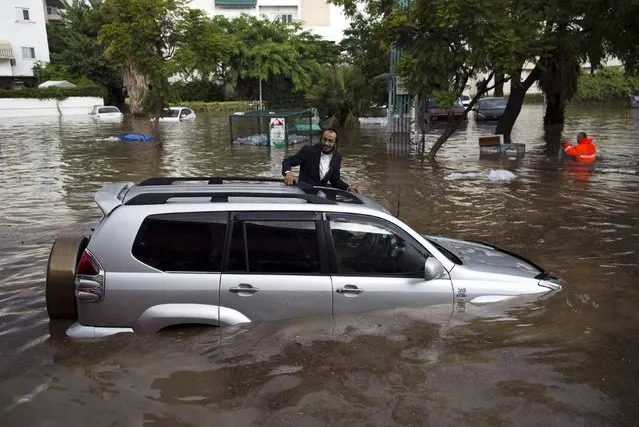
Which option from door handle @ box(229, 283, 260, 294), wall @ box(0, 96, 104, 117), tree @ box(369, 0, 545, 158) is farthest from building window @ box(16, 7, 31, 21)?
door handle @ box(229, 283, 260, 294)

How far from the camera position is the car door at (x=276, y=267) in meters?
4.45

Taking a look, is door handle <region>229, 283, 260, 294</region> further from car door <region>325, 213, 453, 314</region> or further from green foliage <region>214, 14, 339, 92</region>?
green foliage <region>214, 14, 339, 92</region>

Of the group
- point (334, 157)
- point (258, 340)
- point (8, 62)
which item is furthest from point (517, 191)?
point (8, 62)

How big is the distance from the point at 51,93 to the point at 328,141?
4598 cm

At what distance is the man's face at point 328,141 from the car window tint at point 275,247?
8.41 ft

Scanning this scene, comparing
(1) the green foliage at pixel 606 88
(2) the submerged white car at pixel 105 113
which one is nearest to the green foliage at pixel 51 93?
(2) the submerged white car at pixel 105 113

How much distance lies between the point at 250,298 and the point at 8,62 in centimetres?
5364

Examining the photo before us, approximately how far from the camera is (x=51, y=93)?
4669 cm

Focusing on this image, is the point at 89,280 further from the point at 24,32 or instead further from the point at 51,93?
the point at 24,32

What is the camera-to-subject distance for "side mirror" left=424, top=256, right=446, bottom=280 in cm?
447

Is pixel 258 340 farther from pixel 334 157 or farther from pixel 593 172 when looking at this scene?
pixel 593 172

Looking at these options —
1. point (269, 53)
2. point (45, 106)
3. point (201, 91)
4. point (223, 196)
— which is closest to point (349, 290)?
point (223, 196)

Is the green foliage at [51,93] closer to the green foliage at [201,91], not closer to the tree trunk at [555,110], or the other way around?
the green foliage at [201,91]

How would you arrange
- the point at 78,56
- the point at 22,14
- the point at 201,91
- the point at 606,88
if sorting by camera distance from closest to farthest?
the point at 22,14
the point at 606,88
the point at 78,56
the point at 201,91
